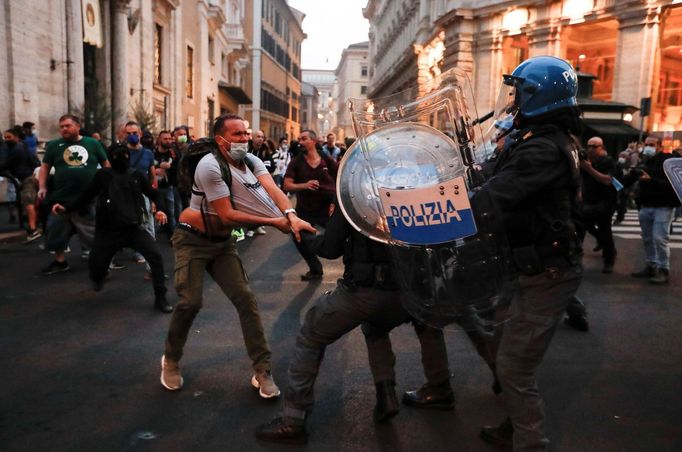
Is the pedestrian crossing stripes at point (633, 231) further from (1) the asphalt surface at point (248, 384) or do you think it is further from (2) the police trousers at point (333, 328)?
(2) the police trousers at point (333, 328)

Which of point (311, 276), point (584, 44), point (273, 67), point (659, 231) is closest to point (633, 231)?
point (659, 231)

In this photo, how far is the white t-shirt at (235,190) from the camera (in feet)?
11.2

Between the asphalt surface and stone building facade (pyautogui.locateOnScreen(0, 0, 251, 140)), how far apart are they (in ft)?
28.9

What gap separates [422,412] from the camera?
3492 millimetres

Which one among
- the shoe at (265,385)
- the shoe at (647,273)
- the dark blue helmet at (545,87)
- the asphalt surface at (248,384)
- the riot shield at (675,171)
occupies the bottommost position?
the asphalt surface at (248,384)

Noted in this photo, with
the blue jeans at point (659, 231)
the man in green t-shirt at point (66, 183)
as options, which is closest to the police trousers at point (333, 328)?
the man in green t-shirt at point (66, 183)

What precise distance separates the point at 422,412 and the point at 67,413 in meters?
2.11

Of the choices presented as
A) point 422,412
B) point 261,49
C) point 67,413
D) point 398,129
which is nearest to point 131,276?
point 67,413

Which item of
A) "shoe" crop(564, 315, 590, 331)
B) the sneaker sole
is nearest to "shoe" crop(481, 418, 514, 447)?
the sneaker sole

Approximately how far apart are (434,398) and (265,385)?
1.06 m

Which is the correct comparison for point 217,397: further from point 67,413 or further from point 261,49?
point 261,49

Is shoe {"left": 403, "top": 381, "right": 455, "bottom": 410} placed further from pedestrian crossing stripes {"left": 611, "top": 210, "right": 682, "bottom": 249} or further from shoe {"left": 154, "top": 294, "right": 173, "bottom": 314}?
pedestrian crossing stripes {"left": 611, "top": 210, "right": 682, "bottom": 249}

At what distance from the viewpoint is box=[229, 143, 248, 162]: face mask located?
3.59 metres

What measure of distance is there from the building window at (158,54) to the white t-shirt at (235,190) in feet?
68.2
